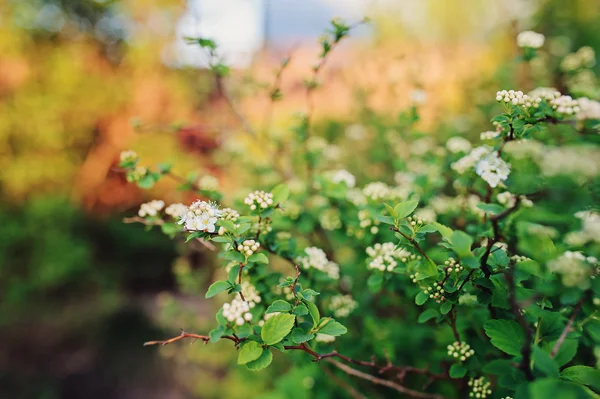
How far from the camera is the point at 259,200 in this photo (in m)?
1.23

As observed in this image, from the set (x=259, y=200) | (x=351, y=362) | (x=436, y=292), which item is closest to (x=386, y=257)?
(x=436, y=292)

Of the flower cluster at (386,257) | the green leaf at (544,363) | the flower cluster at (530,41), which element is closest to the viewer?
the green leaf at (544,363)

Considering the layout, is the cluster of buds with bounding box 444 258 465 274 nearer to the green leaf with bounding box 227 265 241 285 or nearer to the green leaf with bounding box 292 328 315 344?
the green leaf with bounding box 292 328 315 344

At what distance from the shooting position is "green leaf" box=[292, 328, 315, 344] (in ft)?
3.34

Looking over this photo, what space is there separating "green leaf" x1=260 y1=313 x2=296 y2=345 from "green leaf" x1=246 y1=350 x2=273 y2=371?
0.03 meters

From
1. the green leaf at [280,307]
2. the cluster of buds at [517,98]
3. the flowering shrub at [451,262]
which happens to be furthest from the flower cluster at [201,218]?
the cluster of buds at [517,98]

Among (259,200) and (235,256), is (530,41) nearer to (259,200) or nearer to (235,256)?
(259,200)

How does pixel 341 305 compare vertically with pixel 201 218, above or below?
below

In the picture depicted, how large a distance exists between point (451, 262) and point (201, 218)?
27.3 inches

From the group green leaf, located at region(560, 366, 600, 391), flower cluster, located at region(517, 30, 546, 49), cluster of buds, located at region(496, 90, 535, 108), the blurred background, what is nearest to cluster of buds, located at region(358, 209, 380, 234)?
cluster of buds, located at region(496, 90, 535, 108)

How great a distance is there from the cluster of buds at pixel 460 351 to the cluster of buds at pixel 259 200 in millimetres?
715

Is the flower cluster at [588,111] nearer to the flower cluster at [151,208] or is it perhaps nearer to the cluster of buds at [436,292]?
the cluster of buds at [436,292]

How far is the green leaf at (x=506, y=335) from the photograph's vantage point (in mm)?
1011

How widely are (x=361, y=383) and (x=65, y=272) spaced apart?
14.5ft
